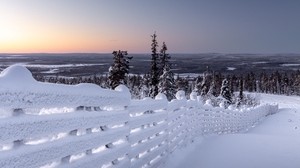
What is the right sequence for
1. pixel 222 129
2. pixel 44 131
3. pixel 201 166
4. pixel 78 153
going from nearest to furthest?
pixel 44 131 < pixel 78 153 < pixel 201 166 < pixel 222 129

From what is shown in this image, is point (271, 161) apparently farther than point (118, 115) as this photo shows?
Yes

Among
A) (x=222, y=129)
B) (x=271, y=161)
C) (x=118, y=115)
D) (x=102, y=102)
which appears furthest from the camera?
(x=222, y=129)

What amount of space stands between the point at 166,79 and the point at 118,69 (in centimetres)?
1042

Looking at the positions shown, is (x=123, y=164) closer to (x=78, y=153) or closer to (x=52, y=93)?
(x=78, y=153)

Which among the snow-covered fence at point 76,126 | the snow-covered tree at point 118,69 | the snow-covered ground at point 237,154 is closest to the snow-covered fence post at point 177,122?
the snow-covered ground at point 237,154

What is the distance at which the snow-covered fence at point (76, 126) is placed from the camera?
9.78 ft

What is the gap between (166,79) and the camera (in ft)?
198

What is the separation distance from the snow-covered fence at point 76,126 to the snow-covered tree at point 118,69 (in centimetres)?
4272


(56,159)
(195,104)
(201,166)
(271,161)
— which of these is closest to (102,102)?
(56,159)

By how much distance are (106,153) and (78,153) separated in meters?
0.84

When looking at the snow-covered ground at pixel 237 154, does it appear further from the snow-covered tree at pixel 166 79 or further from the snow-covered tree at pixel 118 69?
the snow-covered tree at pixel 166 79

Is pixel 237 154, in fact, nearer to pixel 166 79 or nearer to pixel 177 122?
pixel 177 122

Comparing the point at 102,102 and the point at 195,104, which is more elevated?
the point at 102,102

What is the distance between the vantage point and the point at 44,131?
3342 millimetres
